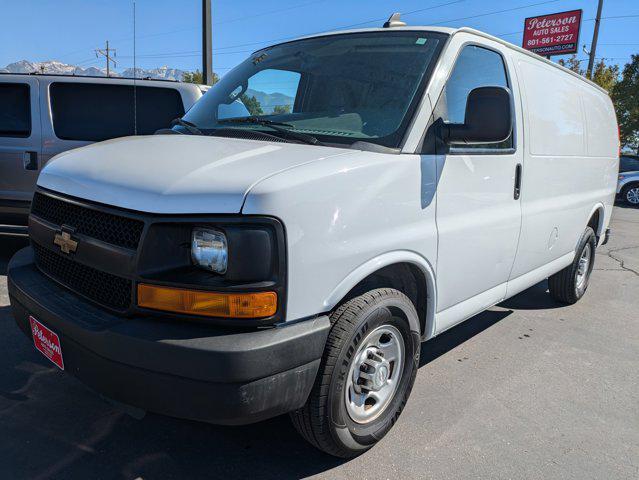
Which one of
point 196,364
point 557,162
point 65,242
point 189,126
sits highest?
point 189,126

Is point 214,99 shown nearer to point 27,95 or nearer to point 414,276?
point 414,276

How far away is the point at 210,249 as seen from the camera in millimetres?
2035

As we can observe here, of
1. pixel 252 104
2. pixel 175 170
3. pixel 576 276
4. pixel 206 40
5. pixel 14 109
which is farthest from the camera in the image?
pixel 206 40

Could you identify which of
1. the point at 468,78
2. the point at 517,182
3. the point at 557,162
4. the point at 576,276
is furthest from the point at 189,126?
the point at 576,276

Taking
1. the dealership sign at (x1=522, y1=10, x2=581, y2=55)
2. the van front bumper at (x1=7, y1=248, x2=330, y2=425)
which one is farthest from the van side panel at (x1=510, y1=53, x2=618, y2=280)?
the dealership sign at (x1=522, y1=10, x2=581, y2=55)

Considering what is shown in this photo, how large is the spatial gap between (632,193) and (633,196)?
10 cm

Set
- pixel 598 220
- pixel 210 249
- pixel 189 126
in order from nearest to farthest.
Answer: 1. pixel 210 249
2. pixel 189 126
3. pixel 598 220

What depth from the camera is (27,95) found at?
19.3ft

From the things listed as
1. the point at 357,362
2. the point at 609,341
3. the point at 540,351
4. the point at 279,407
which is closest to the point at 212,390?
the point at 279,407

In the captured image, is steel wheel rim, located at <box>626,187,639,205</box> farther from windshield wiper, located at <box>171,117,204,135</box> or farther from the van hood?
the van hood

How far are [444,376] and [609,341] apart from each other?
1832 mm

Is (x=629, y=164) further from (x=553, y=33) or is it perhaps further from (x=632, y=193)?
(x=553, y=33)

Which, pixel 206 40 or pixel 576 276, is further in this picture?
pixel 206 40

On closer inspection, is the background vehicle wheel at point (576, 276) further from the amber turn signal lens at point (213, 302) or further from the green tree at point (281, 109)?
the amber turn signal lens at point (213, 302)
